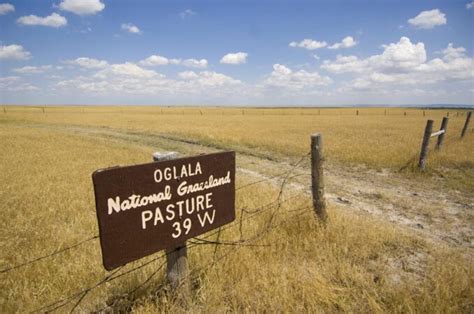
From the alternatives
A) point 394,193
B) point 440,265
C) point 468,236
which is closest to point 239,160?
point 394,193

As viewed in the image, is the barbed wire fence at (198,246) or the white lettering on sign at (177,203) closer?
the white lettering on sign at (177,203)

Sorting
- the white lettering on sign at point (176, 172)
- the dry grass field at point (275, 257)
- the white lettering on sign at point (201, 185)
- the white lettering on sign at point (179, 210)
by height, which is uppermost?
the white lettering on sign at point (176, 172)

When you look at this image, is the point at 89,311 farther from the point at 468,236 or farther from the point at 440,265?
the point at 468,236

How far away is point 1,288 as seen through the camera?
3.30 metres

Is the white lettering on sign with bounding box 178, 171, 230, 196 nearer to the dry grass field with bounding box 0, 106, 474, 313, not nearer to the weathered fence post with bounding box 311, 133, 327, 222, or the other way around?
the dry grass field with bounding box 0, 106, 474, 313

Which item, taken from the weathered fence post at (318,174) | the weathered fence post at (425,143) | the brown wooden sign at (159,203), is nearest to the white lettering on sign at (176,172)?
the brown wooden sign at (159,203)

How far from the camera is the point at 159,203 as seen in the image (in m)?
2.24

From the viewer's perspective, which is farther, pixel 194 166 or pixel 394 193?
pixel 394 193

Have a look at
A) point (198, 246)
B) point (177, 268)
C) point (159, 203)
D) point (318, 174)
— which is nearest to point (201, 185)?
point (159, 203)

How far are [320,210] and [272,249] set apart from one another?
1.19 meters

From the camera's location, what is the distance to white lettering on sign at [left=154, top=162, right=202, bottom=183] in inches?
86.9

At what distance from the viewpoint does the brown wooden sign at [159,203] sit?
196 cm

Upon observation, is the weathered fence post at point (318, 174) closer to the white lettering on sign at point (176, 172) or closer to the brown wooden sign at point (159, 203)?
the brown wooden sign at point (159, 203)

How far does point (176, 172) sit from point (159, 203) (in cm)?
28
